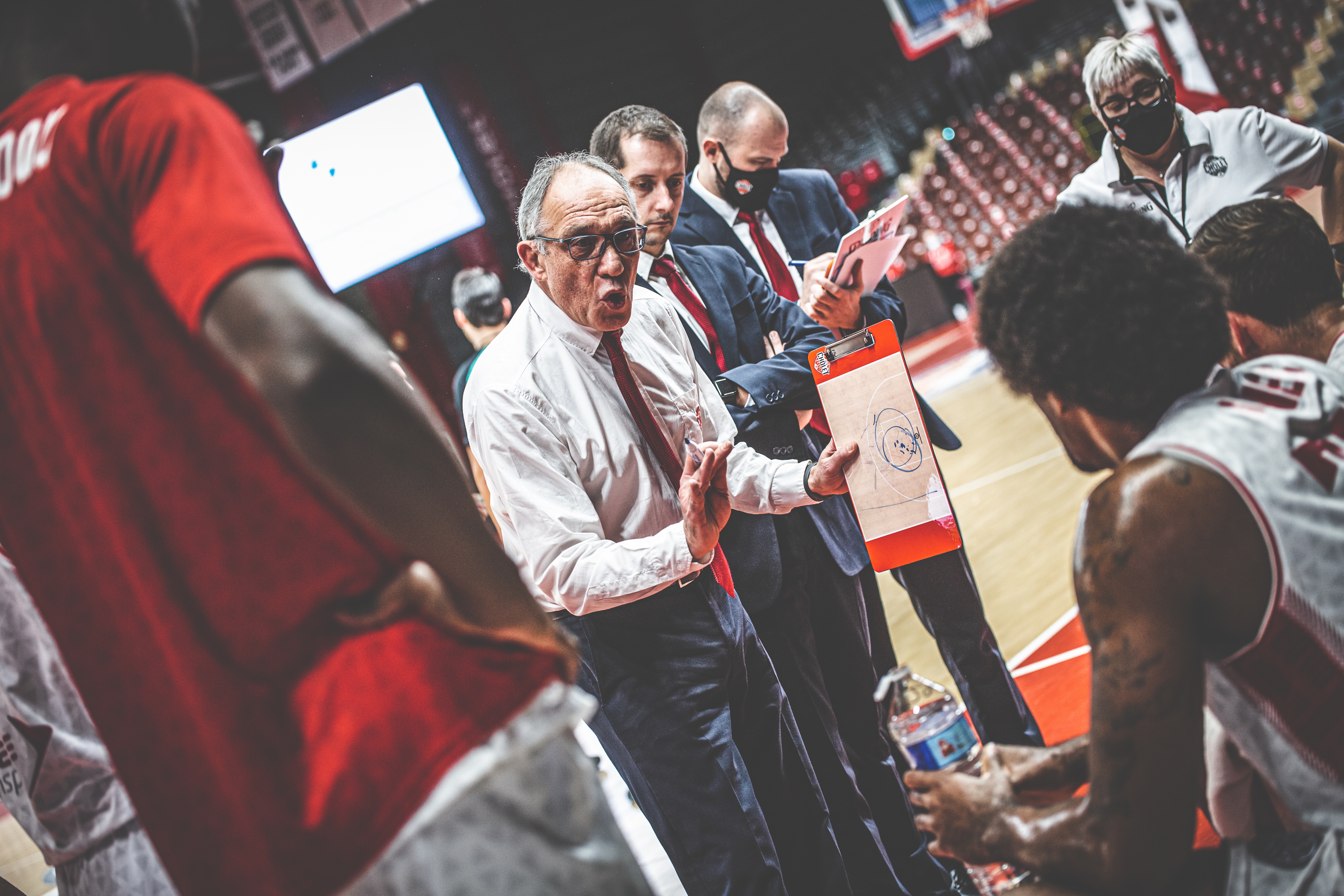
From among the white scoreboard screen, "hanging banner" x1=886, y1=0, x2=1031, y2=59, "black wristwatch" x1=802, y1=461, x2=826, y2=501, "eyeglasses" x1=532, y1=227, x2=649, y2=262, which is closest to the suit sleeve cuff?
"black wristwatch" x1=802, y1=461, x2=826, y2=501

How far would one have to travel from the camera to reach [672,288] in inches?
94.7

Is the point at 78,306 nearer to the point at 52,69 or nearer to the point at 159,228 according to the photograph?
the point at 159,228

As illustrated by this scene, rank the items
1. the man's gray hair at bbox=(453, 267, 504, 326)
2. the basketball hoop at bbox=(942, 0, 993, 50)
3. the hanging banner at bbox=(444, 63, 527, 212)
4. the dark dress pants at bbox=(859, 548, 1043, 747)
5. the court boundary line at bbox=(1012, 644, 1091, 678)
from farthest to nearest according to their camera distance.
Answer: the basketball hoop at bbox=(942, 0, 993, 50) < the hanging banner at bbox=(444, 63, 527, 212) < the man's gray hair at bbox=(453, 267, 504, 326) < the court boundary line at bbox=(1012, 644, 1091, 678) < the dark dress pants at bbox=(859, 548, 1043, 747)

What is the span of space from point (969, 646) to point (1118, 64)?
6.38 feet

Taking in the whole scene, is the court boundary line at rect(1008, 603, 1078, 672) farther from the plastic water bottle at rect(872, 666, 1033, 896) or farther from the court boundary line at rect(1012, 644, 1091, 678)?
the plastic water bottle at rect(872, 666, 1033, 896)

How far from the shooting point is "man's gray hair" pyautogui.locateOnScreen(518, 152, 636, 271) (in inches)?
74.5

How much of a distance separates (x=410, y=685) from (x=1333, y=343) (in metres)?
1.83

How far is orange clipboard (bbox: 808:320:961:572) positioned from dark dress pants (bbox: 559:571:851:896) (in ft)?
1.21

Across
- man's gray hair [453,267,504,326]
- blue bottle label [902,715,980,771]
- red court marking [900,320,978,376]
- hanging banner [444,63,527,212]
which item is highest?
hanging banner [444,63,527,212]

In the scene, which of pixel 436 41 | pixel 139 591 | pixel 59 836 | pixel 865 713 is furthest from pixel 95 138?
pixel 436 41

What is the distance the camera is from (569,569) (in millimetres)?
1651

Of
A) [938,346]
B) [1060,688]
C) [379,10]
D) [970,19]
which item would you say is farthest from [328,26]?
[938,346]

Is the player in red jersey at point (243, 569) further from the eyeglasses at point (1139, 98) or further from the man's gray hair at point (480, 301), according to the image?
the man's gray hair at point (480, 301)

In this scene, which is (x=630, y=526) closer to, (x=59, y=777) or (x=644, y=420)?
(x=644, y=420)
